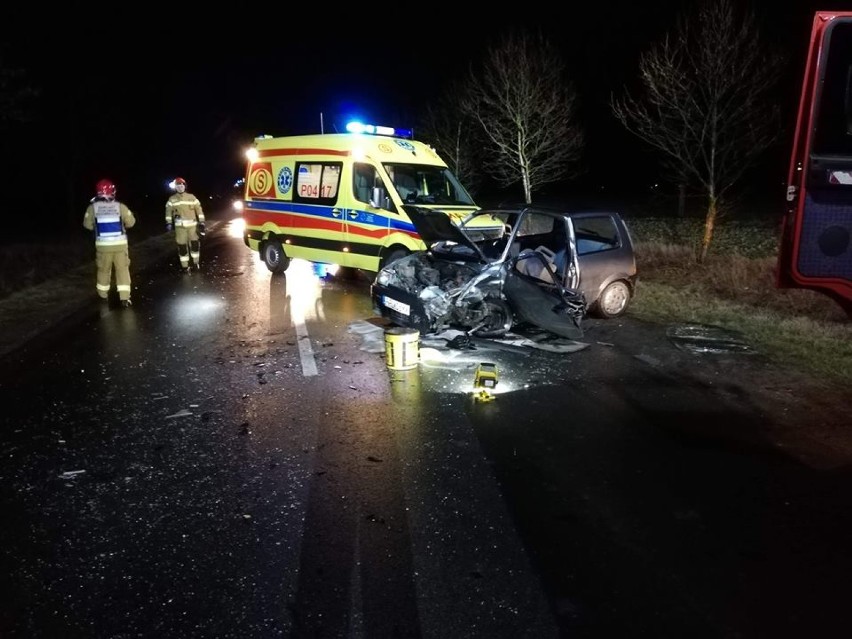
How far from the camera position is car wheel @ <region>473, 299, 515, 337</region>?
7.79 m

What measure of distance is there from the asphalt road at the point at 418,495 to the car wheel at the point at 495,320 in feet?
1.22

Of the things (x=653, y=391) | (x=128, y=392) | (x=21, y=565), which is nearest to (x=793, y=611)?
(x=653, y=391)

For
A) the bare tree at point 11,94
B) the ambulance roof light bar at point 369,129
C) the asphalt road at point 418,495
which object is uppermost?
the bare tree at point 11,94

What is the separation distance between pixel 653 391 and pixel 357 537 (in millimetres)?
3587

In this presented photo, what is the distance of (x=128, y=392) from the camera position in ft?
20.1

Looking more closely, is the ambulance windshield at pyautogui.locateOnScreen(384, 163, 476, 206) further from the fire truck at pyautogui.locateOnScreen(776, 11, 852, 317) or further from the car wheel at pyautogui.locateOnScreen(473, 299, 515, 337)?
the fire truck at pyautogui.locateOnScreen(776, 11, 852, 317)

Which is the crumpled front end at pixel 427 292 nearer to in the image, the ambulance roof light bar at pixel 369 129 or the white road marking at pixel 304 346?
the white road marking at pixel 304 346

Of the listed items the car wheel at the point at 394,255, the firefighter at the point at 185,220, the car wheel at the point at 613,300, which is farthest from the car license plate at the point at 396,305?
the firefighter at the point at 185,220

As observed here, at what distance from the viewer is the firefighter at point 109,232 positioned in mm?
9844

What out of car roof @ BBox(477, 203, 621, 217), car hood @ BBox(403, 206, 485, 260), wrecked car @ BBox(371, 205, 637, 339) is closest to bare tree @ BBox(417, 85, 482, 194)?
car roof @ BBox(477, 203, 621, 217)

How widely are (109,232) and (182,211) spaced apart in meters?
3.62

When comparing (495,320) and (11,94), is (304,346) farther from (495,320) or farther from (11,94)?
(11,94)

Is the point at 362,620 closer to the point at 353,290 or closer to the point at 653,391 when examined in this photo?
the point at 653,391

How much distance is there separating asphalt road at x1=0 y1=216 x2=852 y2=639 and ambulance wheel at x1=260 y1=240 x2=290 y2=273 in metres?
5.67
